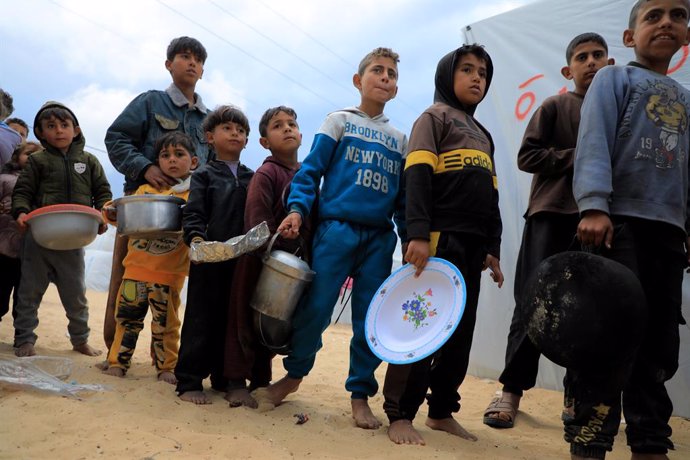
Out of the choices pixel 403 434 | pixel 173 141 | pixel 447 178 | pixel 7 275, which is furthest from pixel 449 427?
pixel 7 275

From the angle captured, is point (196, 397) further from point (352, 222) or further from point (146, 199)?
point (352, 222)

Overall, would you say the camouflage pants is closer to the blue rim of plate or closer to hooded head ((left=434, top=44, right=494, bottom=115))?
the blue rim of plate

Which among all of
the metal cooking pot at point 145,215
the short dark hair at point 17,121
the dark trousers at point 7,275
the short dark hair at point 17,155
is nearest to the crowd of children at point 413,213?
the metal cooking pot at point 145,215

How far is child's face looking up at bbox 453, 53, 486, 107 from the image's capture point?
2676 millimetres

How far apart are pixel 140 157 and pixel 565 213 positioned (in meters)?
2.20

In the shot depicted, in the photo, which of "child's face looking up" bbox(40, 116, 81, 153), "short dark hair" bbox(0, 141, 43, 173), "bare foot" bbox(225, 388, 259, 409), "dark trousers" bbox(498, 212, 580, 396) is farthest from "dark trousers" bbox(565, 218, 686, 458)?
"short dark hair" bbox(0, 141, 43, 173)

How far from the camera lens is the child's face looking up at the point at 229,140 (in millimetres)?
3049

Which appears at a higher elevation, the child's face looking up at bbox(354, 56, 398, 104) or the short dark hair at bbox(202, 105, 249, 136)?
the child's face looking up at bbox(354, 56, 398, 104)

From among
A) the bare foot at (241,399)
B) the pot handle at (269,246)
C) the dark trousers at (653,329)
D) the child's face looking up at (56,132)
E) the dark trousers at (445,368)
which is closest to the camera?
the dark trousers at (653,329)

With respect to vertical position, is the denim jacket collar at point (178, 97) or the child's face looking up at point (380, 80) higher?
the child's face looking up at point (380, 80)

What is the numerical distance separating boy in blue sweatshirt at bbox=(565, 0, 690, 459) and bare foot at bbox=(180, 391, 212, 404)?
1.50 meters

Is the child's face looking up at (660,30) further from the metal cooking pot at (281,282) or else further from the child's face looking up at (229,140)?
the child's face looking up at (229,140)

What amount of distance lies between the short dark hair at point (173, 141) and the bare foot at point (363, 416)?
164cm

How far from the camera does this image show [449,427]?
2.56 metres
